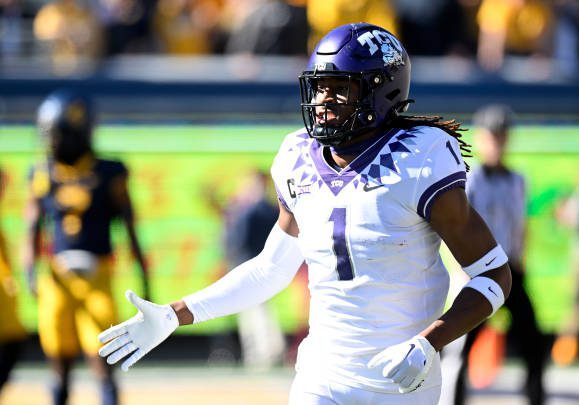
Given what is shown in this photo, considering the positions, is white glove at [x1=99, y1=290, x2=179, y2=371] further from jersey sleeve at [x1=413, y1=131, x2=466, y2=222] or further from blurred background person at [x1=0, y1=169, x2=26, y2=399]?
blurred background person at [x1=0, y1=169, x2=26, y2=399]

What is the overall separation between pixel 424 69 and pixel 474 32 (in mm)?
991

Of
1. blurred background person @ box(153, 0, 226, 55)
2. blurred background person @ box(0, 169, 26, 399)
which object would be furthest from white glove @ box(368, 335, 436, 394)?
blurred background person @ box(153, 0, 226, 55)

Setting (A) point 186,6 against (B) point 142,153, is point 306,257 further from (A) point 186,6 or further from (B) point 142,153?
(A) point 186,6

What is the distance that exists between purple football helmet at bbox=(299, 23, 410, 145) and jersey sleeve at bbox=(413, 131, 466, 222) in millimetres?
266

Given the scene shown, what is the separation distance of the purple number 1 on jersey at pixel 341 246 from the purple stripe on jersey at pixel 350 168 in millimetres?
72

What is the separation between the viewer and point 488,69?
32.9 ft

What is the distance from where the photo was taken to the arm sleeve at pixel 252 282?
12.2 ft

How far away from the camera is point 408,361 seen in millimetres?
3104

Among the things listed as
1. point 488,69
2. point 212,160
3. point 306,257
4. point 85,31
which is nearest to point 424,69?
point 488,69

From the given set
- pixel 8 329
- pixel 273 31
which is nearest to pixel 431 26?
pixel 273 31

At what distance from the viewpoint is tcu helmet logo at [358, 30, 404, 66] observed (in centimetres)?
353

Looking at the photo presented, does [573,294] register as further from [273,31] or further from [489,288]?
[489,288]

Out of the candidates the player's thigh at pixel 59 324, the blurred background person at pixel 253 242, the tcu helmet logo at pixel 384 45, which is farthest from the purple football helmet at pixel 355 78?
the blurred background person at pixel 253 242

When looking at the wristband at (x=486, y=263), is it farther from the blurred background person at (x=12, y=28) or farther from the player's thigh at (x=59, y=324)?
the blurred background person at (x=12, y=28)
